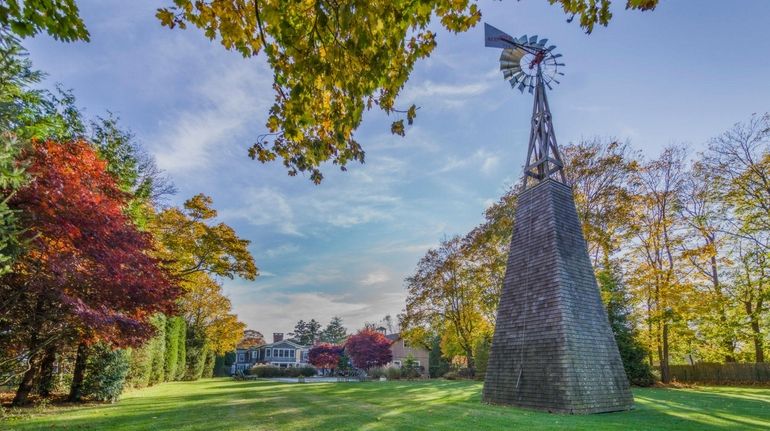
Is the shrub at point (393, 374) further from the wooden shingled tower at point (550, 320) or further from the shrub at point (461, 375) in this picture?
the wooden shingled tower at point (550, 320)

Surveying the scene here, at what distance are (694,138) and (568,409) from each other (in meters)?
19.1

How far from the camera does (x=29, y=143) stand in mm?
6500

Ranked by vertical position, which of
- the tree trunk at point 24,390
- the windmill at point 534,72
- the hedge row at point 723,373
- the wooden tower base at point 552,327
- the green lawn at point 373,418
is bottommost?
the hedge row at point 723,373

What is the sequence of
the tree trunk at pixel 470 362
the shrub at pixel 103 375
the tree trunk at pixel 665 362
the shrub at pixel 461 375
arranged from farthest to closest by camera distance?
1. the shrub at pixel 461 375
2. the tree trunk at pixel 470 362
3. the tree trunk at pixel 665 362
4. the shrub at pixel 103 375

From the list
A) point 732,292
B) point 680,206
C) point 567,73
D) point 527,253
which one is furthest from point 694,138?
point 527,253

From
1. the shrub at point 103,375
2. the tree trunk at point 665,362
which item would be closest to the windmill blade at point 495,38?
the shrub at point 103,375

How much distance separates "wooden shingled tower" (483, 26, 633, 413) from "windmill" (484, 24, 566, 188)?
7cm

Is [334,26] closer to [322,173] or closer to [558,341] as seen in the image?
[322,173]

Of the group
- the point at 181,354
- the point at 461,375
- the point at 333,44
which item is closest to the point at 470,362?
the point at 461,375

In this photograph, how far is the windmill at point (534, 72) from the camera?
12.9 meters

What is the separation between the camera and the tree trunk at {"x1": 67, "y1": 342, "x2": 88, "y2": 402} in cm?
1119

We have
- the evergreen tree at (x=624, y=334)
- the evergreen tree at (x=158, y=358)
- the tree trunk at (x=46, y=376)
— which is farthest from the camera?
the evergreen tree at (x=158, y=358)

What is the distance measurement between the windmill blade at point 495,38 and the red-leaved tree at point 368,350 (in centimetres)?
3007

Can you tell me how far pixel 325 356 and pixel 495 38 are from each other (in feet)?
123
